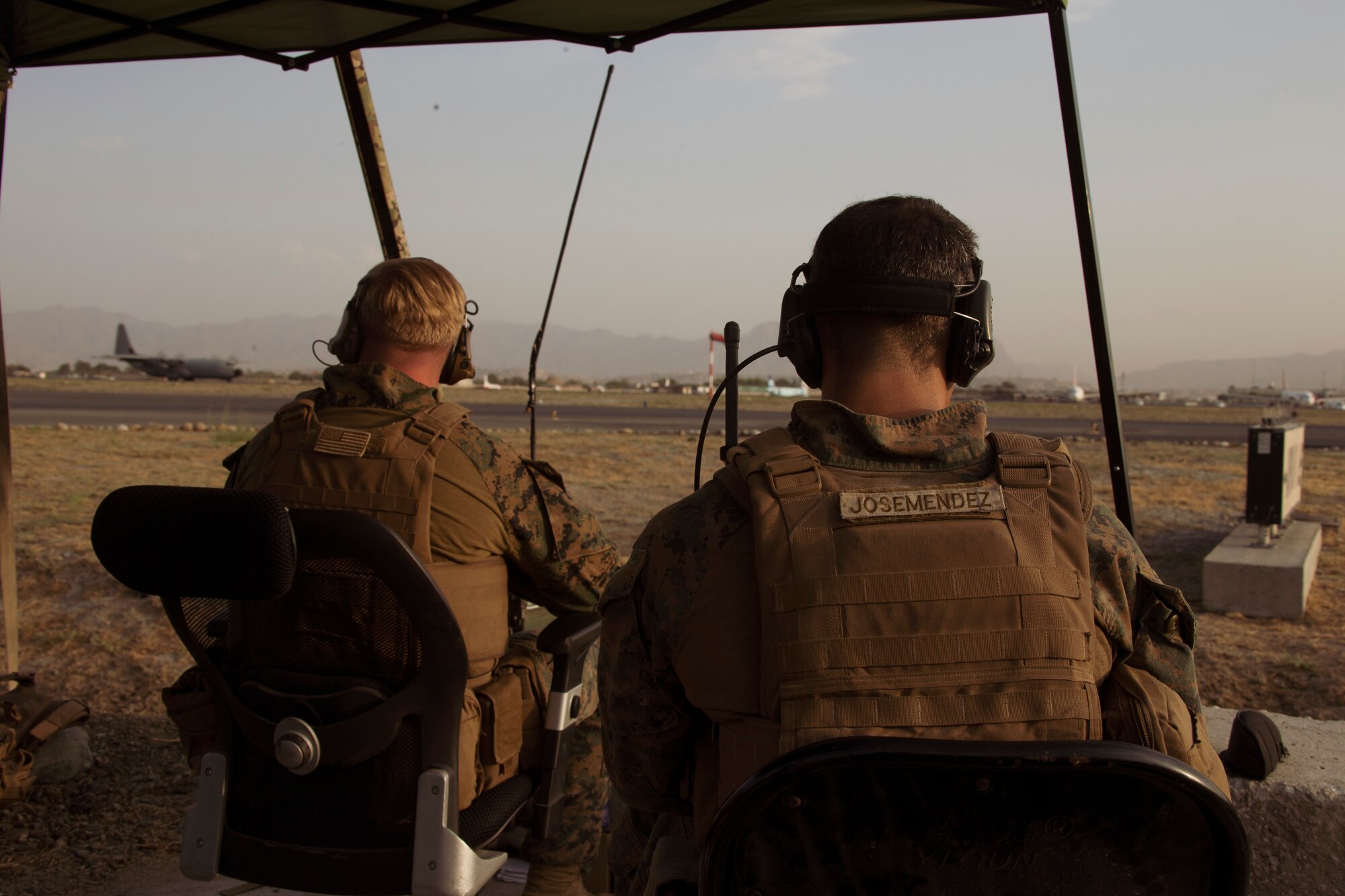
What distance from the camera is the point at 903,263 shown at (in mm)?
1621

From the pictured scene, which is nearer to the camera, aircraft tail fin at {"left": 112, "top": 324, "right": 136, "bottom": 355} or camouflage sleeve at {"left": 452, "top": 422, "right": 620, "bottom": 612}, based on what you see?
camouflage sleeve at {"left": 452, "top": 422, "right": 620, "bottom": 612}

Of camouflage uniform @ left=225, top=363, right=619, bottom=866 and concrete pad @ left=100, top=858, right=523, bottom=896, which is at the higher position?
camouflage uniform @ left=225, top=363, right=619, bottom=866

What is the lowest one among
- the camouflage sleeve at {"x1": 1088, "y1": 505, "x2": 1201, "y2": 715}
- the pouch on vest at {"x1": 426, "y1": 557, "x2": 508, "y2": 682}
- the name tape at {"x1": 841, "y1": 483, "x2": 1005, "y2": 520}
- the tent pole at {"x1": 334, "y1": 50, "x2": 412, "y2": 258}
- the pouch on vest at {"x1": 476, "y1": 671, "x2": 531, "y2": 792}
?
the pouch on vest at {"x1": 476, "y1": 671, "x2": 531, "y2": 792}

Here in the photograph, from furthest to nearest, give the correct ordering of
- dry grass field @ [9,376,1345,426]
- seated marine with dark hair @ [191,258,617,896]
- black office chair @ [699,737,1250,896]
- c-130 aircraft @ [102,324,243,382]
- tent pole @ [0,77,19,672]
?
c-130 aircraft @ [102,324,243,382] → dry grass field @ [9,376,1345,426] → tent pole @ [0,77,19,672] → seated marine with dark hair @ [191,258,617,896] → black office chair @ [699,737,1250,896]

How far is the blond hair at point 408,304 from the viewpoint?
2699 mm

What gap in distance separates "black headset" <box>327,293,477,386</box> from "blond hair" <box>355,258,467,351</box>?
0.03 m

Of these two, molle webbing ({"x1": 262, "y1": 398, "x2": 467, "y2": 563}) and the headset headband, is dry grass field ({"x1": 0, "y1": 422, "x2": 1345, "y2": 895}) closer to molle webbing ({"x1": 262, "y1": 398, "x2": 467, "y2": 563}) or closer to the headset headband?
molle webbing ({"x1": 262, "y1": 398, "x2": 467, "y2": 563})

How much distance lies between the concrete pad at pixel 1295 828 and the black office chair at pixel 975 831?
213 cm

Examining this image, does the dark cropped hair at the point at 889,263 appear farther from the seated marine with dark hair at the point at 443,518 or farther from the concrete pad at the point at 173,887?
the concrete pad at the point at 173,887

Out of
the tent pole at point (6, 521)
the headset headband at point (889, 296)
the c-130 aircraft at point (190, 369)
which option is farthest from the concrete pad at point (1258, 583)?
the c-130 aircraft at point (190, 369)

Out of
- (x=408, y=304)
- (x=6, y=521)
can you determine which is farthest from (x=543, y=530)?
(x=6, y=521)

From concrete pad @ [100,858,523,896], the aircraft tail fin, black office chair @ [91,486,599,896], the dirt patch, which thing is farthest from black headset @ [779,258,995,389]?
the aircraft tail fin

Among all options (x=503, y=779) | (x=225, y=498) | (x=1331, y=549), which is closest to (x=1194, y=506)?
(x=1331, y=549)

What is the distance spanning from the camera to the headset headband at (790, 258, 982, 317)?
159cm
